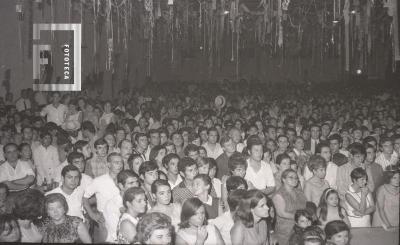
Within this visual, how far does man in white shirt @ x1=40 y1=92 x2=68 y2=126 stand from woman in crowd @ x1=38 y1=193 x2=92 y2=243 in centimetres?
471

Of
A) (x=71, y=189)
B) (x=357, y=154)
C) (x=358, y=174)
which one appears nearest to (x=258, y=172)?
(x=358, y=174)

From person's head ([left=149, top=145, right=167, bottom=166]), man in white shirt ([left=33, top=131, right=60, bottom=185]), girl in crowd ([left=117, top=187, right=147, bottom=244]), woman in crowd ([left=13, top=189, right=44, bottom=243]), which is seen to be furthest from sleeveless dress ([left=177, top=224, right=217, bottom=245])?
man in white shirt ([left=33, top=131, right=60, bottom=185])

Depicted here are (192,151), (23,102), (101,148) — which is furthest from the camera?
(23,102)

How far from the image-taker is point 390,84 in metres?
16.6

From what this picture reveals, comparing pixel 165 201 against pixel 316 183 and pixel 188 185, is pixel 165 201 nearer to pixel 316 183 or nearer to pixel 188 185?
pixel 188 185

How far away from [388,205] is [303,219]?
Answer: 3.85ft

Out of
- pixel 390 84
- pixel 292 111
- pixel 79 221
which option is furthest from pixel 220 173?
pixel 390 84

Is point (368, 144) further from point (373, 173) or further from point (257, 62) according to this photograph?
point (257, 62)

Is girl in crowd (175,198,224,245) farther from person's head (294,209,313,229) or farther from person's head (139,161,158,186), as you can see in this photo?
person's head (139,161,158,186)

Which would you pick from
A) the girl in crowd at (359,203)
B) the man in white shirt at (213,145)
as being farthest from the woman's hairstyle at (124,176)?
the man in white shirt at (213,145)

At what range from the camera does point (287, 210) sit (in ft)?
12.8

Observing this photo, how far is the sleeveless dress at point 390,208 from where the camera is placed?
13.6 feet

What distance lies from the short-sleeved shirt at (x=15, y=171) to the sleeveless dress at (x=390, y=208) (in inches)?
136

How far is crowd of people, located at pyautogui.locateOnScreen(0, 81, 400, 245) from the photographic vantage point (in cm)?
315
